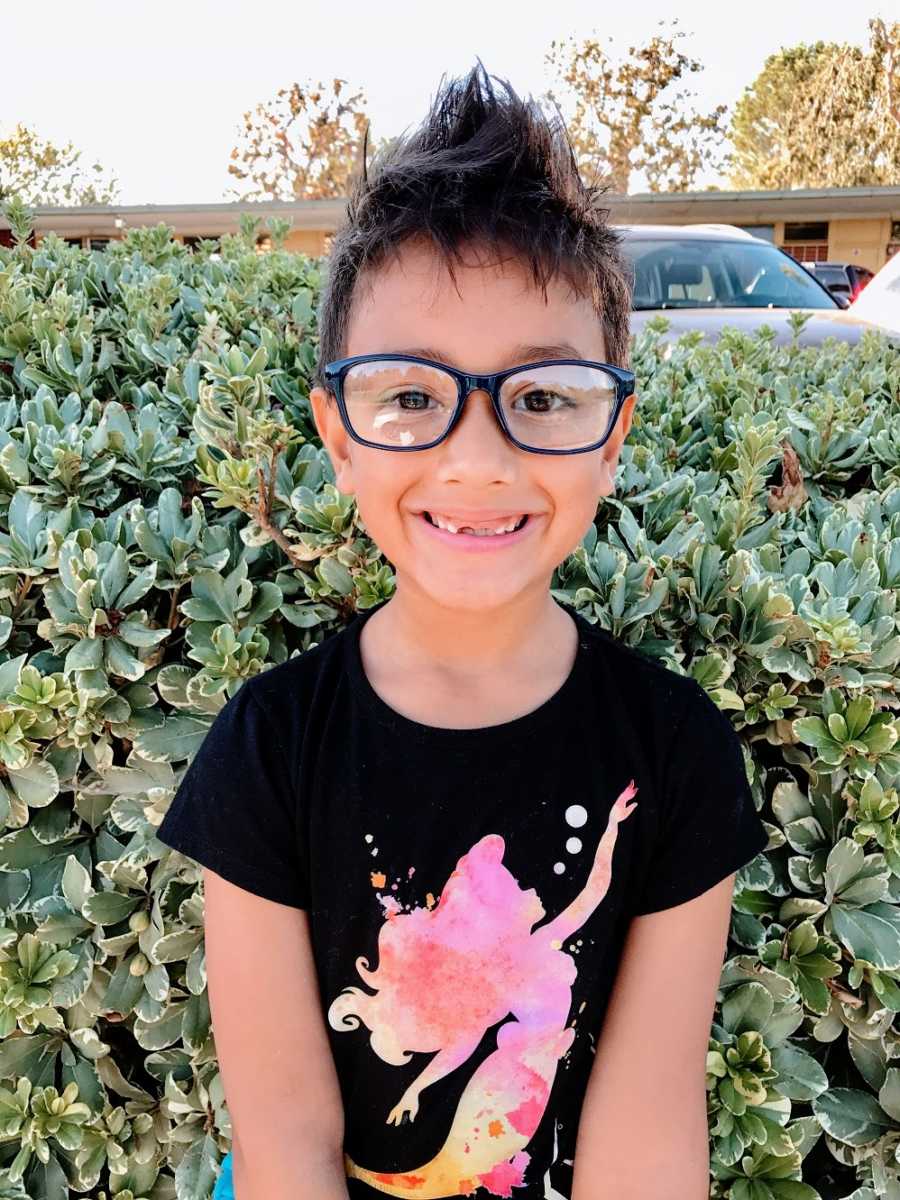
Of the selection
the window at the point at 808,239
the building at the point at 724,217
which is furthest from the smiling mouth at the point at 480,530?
the window at the point at 808,239

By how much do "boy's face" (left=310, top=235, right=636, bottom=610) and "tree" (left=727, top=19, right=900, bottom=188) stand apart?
113ft

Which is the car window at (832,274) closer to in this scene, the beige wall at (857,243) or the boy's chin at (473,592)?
the beige wall at (857,243)

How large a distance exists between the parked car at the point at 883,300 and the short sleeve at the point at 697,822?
232 inches

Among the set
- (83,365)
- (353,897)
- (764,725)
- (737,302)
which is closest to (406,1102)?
(353,897)

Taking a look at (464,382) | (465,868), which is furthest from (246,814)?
(464,382)

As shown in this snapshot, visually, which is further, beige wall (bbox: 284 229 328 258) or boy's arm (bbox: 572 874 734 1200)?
beige wall (bbox: 284 229 328 258)

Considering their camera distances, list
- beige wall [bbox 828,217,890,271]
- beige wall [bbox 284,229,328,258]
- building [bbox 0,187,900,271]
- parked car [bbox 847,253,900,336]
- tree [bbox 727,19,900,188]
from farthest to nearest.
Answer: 1. tree [bbox 727,19,900,188]
2. beige wall [bbox 828,217,890,271]
3. beige wall [bbox 284,229,328,258]
4. building [bbox 0,187,900,271]
5. parked car [bbox 847,253,900,336]

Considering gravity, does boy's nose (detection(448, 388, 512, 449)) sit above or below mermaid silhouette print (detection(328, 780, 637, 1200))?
above

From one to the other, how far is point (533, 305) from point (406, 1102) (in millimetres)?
1033

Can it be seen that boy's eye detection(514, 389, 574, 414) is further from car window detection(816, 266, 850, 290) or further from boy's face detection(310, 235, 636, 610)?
car window detection(816, 266, 850, 290)

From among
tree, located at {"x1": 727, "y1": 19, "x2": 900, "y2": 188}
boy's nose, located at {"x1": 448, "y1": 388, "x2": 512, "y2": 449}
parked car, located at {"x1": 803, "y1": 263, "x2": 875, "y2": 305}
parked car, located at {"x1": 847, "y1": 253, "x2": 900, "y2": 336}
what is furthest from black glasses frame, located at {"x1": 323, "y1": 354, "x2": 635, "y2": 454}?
tree, located at {"x1": 727, "y1": 19, "x2": 900, "y2": 188}

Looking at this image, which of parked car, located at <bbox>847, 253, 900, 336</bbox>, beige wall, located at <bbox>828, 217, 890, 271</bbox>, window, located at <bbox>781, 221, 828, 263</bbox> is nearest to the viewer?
parked car, located at <bbox>847, 253, 900, 336</bbox>

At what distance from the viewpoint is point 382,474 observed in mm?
1320

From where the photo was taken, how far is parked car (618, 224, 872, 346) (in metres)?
6.56
